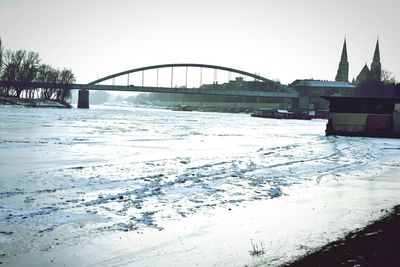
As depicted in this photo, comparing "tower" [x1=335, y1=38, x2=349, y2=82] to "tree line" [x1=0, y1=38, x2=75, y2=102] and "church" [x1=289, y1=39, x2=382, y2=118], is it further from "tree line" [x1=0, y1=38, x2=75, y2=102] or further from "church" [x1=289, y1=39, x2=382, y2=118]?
"tree line" [x1=0, y1=38, x2=75, y2=102]

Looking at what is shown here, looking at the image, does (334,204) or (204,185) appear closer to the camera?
(334,204)

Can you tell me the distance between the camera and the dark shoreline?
552cm

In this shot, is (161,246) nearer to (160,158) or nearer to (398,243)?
(398,243)

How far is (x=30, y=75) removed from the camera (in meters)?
101

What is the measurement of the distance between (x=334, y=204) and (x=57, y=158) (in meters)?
10.5

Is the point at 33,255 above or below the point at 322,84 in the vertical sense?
below

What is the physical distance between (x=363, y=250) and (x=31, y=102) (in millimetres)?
106109

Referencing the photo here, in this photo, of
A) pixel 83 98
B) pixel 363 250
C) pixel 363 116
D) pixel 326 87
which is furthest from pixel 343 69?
pixel 363 250

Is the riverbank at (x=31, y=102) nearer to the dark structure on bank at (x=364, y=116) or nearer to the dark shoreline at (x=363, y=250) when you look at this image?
the dark structure on bank at (x=364, y=116)

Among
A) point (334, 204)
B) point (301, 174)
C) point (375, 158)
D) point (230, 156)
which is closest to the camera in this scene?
point (334, 204)

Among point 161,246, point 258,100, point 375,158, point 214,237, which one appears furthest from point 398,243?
point 258,100

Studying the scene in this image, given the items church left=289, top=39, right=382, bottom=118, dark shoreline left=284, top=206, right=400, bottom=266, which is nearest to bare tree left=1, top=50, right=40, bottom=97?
church left=289, top=39, right=382, bottom=118

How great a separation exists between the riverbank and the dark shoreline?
99.8 m

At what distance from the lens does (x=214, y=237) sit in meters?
6.90
